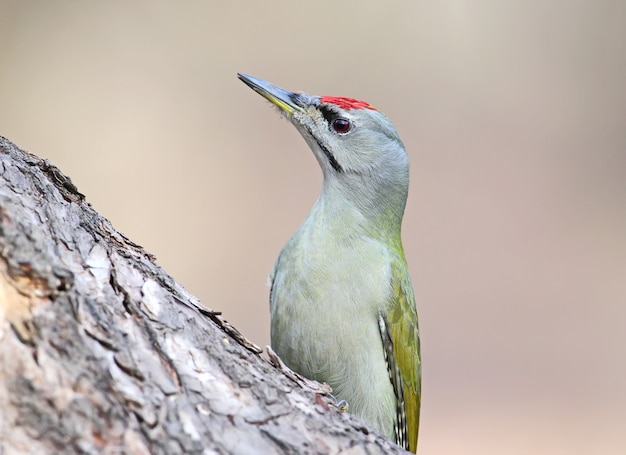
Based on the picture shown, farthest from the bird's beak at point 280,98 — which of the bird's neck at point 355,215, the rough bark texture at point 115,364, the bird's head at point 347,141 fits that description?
the rough bark texture at point 115,364

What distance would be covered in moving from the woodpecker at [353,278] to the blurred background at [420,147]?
3.66 metres

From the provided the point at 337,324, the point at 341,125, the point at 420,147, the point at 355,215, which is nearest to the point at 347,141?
the point at 341,125

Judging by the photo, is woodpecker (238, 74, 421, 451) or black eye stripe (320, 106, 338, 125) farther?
Answer: black eye stripe (320, 106, 338, 125)

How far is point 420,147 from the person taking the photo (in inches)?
369

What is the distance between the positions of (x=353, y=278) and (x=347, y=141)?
0.69m

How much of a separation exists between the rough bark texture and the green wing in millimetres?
1254

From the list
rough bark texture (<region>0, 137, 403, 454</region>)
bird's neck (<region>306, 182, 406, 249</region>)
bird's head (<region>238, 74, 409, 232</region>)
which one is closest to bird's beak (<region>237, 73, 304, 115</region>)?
bird's head (<region>238, 74, 409, 232</region>)

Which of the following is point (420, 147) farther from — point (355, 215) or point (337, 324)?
point (337, 324)

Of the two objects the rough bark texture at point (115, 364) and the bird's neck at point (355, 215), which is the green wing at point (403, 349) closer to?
the bird's neck at point (355, 215)

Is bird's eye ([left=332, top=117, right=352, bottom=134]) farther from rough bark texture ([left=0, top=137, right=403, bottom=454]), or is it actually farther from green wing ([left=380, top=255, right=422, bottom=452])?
rough bark texture ([left=0, top=137, right=403, bottom=454])

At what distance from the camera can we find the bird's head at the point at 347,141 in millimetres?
3752

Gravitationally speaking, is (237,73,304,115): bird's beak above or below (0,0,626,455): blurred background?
below

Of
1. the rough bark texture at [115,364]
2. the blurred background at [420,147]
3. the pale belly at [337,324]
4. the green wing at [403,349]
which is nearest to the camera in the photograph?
the rough bark texture at [115,364]

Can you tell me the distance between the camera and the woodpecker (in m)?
3.47
